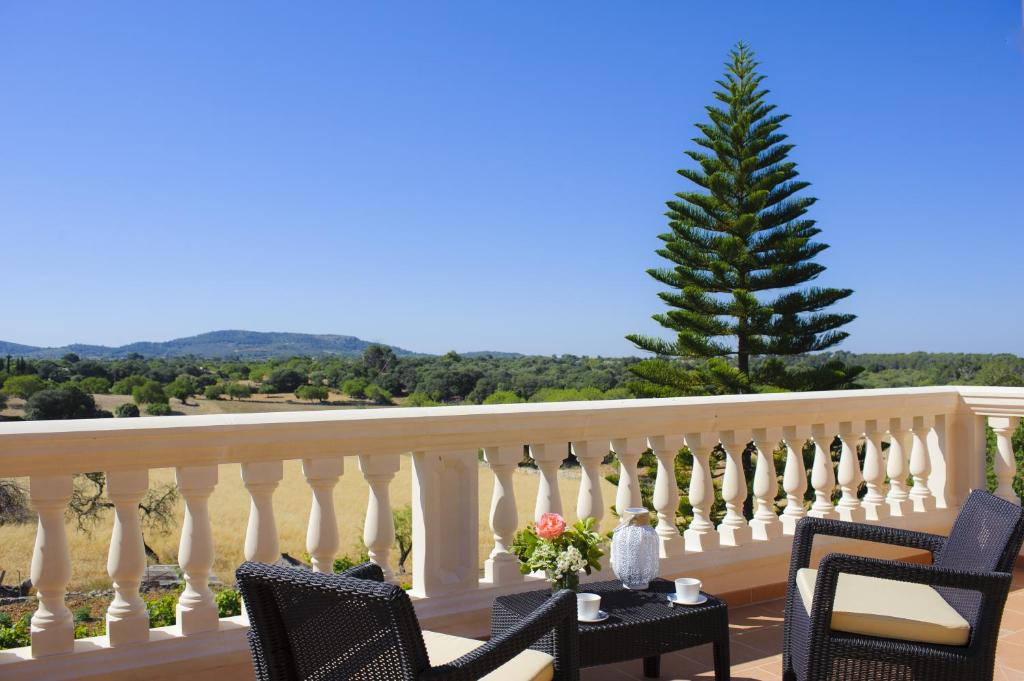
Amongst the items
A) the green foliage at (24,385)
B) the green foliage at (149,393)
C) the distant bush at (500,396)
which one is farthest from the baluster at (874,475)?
the distant bush at (500,396)

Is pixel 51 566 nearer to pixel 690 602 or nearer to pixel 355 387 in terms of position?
pixel 690 602

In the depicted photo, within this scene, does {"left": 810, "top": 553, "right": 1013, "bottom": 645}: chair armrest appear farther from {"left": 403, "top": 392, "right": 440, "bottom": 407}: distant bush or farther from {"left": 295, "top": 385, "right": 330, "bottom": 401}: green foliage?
{"left": 403, "top": 392, "right": 440, "bottom": 407}: distant bush

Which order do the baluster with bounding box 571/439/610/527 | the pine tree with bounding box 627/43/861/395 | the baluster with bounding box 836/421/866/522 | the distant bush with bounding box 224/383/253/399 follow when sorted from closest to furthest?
the baluster with bounding box 571/439/610/527 < the baluster with bounding box 836/421/866/522 < the distant bush with bounding box 224/383/253/399 < the pine tree with bounding box 627/43/861/395

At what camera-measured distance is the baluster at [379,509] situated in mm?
2680

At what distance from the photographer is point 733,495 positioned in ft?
11.3

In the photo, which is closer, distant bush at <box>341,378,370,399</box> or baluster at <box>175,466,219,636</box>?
baluster at <box>175,466,219,636</box>

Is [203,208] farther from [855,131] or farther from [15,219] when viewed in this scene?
[855,131]

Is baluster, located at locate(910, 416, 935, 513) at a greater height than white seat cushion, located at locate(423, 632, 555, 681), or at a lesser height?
greater

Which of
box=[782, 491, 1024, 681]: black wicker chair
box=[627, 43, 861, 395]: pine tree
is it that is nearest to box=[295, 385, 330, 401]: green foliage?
box=[627, 43, 861, 395]: pine tree

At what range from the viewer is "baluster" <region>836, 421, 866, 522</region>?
3826 millimetres

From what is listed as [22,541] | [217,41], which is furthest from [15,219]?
[22,541]

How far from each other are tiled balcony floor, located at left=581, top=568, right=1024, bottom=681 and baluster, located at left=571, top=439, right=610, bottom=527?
0.52 m

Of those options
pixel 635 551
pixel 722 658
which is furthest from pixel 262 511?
pixel 722 658

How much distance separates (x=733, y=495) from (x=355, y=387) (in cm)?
1105
